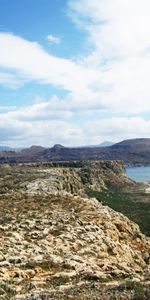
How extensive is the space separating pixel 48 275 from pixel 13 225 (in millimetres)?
11141

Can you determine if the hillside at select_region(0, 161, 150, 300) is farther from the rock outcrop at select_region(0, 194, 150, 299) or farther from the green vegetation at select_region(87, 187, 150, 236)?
the green vegetation at select_region(87, 187, 150, 236)

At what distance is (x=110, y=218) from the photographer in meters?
45.9

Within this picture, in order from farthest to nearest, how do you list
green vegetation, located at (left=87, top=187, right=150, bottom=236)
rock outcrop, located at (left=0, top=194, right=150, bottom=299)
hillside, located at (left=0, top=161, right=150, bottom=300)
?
green vegetation, located at (left=87, top=187, right=150, bottom=236), rock outcrop, located at (left=0, top=194, right=150, bottom=299), hillside, located at (left=0, top=161, right=150, bottom=300)

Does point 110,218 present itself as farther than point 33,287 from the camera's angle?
Yes

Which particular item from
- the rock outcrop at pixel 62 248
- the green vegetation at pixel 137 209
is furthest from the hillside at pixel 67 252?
the green vegetation at pixel 137 209

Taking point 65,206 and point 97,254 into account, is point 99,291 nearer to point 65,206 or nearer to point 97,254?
point 97,254

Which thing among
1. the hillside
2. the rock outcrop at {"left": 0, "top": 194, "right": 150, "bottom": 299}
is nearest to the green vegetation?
the hillside

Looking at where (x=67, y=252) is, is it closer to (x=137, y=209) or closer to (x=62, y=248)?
(x=62, y=248)

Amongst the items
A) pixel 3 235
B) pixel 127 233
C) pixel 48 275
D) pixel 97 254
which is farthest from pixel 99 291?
pixel 127 233

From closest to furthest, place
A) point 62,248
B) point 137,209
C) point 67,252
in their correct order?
point 67,252 < point 62,248 < point 137,209

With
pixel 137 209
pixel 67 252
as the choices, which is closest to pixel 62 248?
pixel 67 252

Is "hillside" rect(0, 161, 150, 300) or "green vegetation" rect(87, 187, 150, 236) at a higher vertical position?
"hillside" rect(0, 161, 150, 300)

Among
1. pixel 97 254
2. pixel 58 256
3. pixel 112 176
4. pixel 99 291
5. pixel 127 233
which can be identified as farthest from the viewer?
pixel 112 176

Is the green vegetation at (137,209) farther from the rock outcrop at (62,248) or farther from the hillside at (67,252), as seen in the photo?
the rock outcrop at (62,248)
